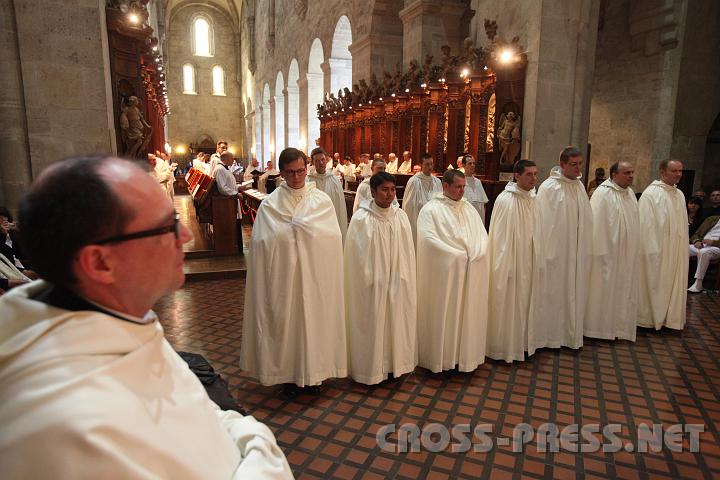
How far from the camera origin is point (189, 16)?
37500 millimetres

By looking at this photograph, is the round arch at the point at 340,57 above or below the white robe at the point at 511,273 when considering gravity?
above

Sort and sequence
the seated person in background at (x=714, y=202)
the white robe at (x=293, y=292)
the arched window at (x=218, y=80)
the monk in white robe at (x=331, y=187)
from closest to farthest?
the white robe at (x=293, y=292), the monk in white robe at (x=331, y=187), the seated person in background at (x=714, y=202), the arched window at (x=218, y=80)

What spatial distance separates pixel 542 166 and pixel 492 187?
1044 millimetres

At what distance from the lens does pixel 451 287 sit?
4.11 metres

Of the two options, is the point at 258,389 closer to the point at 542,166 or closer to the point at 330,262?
the point at 330,262

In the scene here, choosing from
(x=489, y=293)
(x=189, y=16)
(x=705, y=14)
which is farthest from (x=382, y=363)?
(x=189, y=16)

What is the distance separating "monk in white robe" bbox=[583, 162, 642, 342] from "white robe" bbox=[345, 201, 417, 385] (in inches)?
92.2

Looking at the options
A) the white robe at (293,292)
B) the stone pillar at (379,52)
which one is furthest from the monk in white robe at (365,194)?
the stone pillar at (379,52)

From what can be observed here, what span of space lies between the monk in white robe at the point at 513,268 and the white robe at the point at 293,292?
5.27ft

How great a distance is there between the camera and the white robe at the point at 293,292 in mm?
3697

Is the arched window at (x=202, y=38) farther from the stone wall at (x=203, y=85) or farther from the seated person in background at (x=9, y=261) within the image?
the seated person in background at (x=9, y=261)

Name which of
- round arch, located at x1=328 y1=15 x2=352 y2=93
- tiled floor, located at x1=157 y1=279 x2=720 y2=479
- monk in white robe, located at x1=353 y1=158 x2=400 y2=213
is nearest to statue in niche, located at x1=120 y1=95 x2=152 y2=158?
monk in white robe, located at x1=353 y1=158 x2=400 y2=213

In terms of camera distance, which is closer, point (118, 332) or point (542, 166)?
point (118, 332)

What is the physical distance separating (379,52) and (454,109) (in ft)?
20.2
